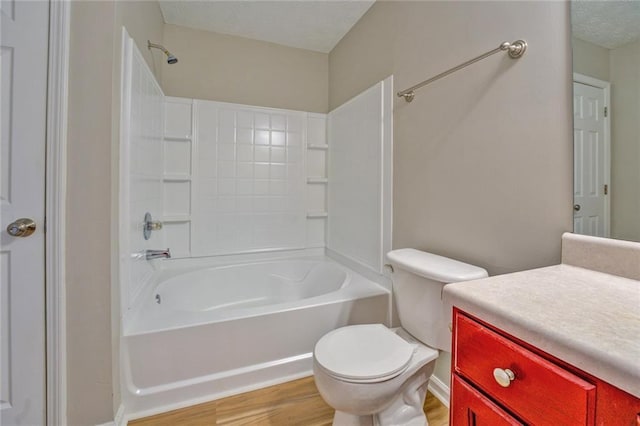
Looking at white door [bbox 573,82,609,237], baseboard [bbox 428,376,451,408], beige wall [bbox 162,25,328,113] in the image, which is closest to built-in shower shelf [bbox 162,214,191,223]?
beige wall [bbox 162,25,328,113]

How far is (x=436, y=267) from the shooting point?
1.20 m

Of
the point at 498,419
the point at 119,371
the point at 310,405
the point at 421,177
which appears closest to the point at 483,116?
the point at 421,177

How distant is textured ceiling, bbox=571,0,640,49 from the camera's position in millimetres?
805

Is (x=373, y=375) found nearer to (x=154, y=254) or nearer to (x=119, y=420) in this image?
(x=119, y=420)

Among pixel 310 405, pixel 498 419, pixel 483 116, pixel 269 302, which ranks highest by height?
pixel 483 116

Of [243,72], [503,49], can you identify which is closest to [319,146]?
[243,72]

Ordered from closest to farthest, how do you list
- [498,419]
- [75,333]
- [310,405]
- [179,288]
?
[498,419] → [75,333] → [310,405] → [179,288]

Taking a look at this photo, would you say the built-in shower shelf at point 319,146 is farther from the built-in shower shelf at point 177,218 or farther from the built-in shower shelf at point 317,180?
the built-in shower shelf at point 177,218

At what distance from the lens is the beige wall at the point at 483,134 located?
3.26 feet

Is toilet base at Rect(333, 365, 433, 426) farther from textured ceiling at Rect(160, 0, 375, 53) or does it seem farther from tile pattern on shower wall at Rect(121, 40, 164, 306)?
textured ceiling at Rect(160, 0, 375, 53)

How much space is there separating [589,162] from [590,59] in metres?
0.34

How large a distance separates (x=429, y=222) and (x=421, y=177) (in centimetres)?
26

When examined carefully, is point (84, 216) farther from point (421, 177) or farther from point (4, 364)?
point (421, 177)

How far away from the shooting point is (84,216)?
117 cm
